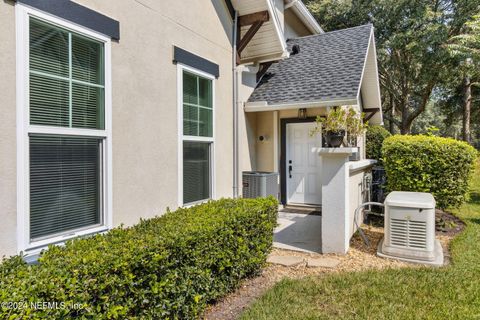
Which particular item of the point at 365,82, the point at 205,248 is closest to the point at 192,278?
the point at 205,248

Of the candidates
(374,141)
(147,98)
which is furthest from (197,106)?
(374,141)

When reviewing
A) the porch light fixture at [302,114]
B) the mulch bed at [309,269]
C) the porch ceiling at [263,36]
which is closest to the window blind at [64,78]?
the mulch bed at [309,269]

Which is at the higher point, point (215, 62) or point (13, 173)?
point (215, 62)

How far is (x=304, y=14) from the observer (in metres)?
11.2

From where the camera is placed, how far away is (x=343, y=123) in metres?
5.91

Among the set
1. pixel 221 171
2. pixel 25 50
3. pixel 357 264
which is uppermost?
pixel 25 50

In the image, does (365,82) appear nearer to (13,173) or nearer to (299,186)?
(299,186)

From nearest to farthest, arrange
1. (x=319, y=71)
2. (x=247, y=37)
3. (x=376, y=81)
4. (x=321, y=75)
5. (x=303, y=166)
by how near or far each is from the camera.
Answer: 1. (x=247, y=37)
2. (x=321, y=75)
3. (x=319, y=71)
4. (x=303, y=166)
5. (x=376, y=81)

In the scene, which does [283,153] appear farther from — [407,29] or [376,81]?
[407,29]

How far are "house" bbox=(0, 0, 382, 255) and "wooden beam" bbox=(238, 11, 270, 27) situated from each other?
0.07ft

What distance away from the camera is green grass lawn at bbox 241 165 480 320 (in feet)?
11.7

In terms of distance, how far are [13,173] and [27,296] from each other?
55.6 inches

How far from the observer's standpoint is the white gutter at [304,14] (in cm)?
1018

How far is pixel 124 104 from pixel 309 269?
3.77 m
